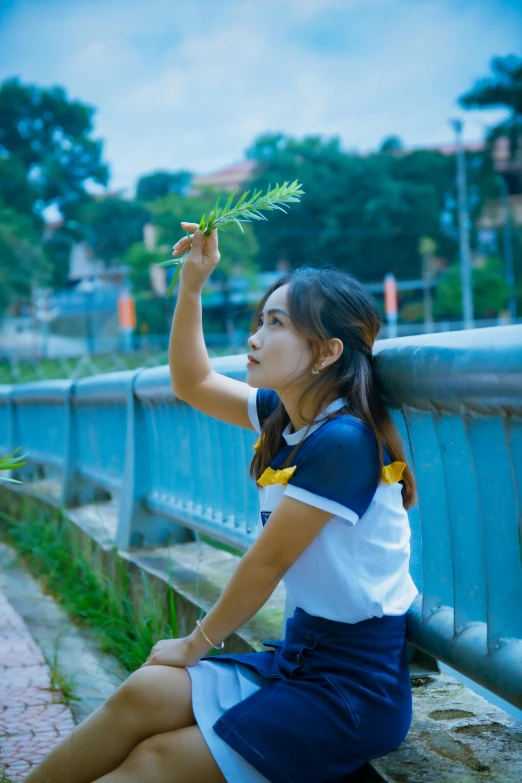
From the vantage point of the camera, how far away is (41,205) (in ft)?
256

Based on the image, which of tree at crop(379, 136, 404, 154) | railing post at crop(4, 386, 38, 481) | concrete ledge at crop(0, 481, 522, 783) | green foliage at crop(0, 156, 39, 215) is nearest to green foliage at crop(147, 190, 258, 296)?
green foliage at crop(0, 156, 39, 215)

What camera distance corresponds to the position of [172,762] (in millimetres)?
1845

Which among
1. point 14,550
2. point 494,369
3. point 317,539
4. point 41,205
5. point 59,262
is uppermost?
point 41,205

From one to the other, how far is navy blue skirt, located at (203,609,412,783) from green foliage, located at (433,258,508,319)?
57.5 meters

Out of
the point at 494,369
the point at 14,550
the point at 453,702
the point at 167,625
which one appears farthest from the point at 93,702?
the point at 14,550

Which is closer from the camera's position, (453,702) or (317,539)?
(317,539)

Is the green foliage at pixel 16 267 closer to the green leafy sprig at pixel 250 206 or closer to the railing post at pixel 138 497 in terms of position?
the railing post at pixel 138 497

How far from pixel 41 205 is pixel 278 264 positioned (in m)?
20.5

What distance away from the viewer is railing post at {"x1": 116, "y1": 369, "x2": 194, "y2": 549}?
4195mm

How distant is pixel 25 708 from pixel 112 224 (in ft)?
262

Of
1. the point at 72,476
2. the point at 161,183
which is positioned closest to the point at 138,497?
the point at 72,476

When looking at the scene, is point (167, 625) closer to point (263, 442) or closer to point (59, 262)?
point (263, 442)

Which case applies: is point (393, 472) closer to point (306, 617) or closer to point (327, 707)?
point (306, 617)

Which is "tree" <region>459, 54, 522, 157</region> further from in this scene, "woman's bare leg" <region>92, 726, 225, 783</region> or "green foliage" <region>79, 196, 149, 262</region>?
"woman's bare leg" <region>92, 726, 225, 783</region>
